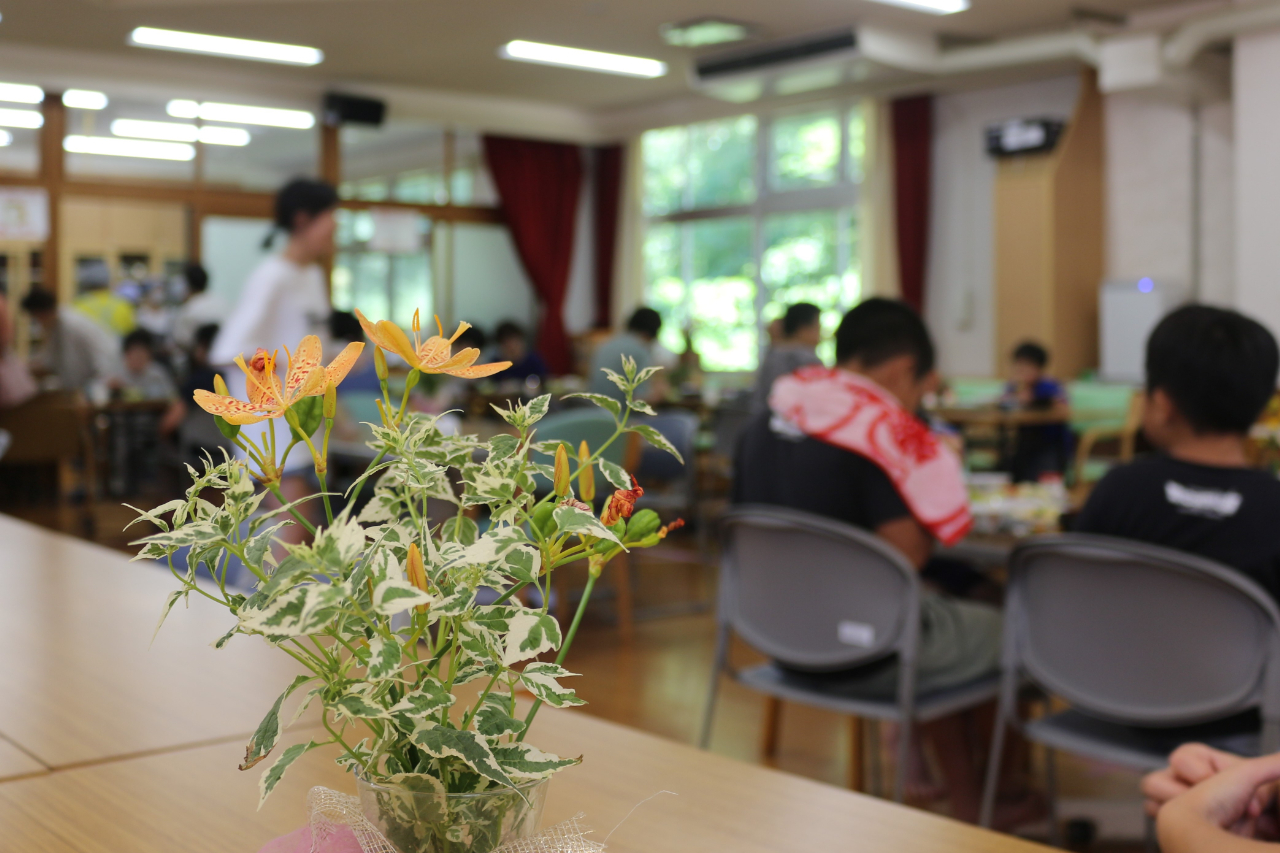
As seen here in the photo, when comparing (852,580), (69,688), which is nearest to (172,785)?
(69,688)

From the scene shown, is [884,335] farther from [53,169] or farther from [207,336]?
[53,169]

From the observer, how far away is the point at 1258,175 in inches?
272

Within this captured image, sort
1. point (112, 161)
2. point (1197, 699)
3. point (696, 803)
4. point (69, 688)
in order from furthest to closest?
point (112, 161) → point (1197, 699) → point (69, 688) → point (696, 803)

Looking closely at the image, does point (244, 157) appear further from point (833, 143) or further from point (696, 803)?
point (696, 803)

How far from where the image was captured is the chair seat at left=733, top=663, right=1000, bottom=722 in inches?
91.0

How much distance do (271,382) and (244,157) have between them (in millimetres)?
9623

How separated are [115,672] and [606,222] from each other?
1007cm

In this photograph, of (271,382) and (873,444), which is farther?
(873,444)

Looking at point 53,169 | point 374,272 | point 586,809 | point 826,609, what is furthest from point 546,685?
point 374,272

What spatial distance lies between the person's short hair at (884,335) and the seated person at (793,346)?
288cm

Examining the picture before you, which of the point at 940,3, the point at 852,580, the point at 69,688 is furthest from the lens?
the point at 940,3

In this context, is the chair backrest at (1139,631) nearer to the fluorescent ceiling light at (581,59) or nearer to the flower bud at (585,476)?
the flower bud at (585,476)

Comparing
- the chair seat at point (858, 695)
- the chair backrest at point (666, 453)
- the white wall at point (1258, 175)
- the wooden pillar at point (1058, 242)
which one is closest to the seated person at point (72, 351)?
the chair backrest at point (666, 453)

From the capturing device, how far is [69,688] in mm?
1296
